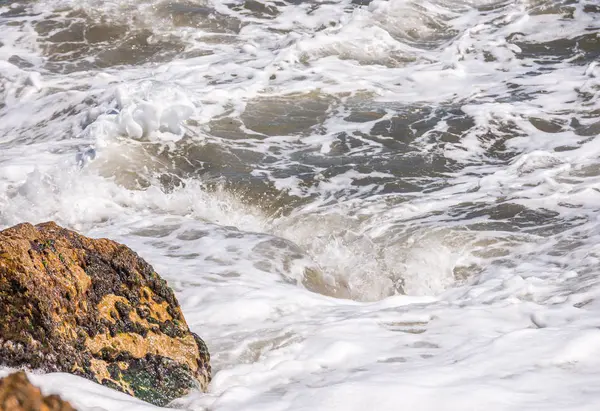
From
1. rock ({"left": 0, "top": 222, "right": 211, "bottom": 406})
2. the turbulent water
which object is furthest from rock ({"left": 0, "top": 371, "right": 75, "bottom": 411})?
rock ({"left": 0, "top": 222, "right": 211, "bottom": 406})

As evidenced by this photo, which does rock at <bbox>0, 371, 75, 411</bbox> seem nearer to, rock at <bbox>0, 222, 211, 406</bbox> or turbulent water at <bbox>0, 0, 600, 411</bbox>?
turbulent water at <bbox>0, 0, 600, 411</bbox>

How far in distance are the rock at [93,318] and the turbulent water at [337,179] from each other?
0.55 ft

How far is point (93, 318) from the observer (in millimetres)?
3141

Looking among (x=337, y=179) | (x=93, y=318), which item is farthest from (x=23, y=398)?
(x=337, y=179)

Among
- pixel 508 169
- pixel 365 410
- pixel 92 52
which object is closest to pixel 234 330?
pixel 365 410

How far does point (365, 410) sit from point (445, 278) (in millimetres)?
2960

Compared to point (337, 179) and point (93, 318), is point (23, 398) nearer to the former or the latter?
point (93, 318)

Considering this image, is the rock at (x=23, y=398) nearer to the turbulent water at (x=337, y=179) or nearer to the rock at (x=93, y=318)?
the turbulent water at (x=337, y=179)

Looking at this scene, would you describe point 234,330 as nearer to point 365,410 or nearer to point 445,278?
point 365,410

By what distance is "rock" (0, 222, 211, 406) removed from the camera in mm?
2834

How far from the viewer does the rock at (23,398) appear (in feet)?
7.68

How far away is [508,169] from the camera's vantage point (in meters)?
7.65

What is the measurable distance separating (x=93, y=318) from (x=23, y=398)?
75 centimetres

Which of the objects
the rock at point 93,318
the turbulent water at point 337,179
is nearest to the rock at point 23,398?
the turbulent water at point 337,179
